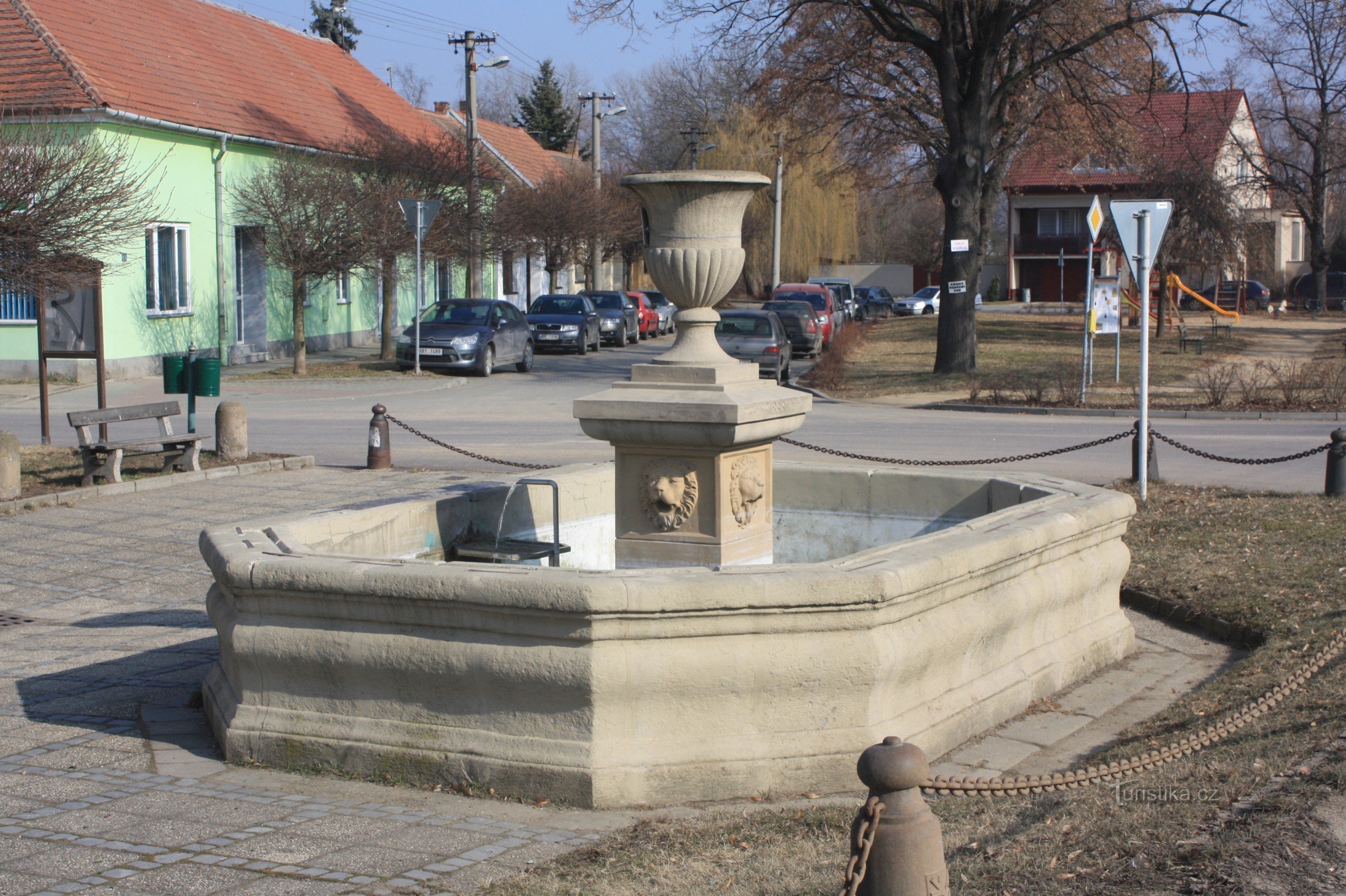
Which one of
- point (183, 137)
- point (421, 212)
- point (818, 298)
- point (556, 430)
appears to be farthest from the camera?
point (818, 298)

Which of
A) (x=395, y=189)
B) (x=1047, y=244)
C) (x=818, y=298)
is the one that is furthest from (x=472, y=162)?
(x=1047, y=244)

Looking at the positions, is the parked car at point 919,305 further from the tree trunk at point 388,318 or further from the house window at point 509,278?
the tree trunk at point 388,318

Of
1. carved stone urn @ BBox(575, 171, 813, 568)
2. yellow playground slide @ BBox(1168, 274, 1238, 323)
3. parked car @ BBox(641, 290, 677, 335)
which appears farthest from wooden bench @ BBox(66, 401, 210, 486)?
parked car @ BBox(641, 290, 677, 335)

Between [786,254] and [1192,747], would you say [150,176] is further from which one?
[786,254]

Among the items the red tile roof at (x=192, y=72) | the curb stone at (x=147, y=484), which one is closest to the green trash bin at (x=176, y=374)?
the curb stone at (x=147, y=484)

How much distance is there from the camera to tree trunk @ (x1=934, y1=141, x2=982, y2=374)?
25.6 meters

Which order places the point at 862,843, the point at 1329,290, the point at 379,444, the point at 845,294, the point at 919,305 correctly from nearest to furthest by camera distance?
the point at 862,843 → the point at 379,444 → the point at 845,294 → the point at 1329,290 → the point at 919,305

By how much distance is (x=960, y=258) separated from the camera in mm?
26047

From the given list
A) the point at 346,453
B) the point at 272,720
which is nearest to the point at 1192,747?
the point at 272,720

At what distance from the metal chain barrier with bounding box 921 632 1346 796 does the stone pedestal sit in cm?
188

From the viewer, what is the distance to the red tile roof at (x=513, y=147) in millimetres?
47281

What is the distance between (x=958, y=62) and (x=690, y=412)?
70.5 feet

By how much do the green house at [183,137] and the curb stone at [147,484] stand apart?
7157 millimetres

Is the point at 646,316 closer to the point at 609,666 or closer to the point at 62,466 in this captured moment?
the point at 62,466
